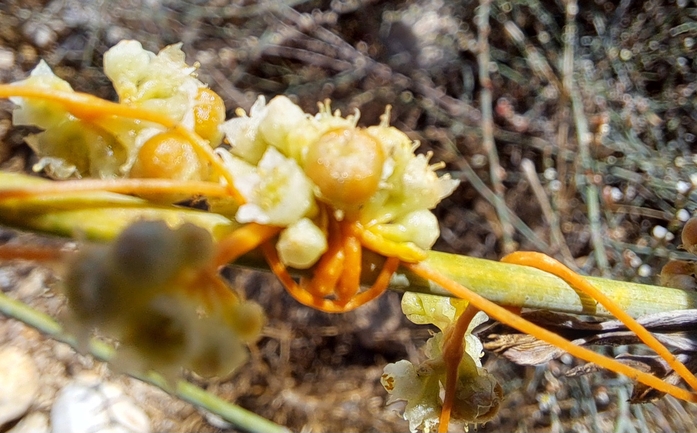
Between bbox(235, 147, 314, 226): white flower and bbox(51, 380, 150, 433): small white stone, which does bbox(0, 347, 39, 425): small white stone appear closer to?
bbox(51, 380, 150, 433): small white stone

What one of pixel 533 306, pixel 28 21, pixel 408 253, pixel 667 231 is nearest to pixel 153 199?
pixel 408 253

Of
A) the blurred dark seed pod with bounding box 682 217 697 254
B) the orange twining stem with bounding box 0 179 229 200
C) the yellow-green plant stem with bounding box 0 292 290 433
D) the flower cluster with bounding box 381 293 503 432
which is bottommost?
the yellow-green plant stem with bounding box 0 292 290 433

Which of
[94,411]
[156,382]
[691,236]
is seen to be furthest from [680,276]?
[94,411]

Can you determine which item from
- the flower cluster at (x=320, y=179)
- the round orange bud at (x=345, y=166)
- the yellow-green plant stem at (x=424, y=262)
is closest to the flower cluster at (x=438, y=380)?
the yellow-green plant stem at (x=424, y=262)

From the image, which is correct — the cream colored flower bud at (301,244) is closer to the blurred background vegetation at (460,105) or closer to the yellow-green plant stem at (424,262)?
the yellow-green plant stem at (424,262)

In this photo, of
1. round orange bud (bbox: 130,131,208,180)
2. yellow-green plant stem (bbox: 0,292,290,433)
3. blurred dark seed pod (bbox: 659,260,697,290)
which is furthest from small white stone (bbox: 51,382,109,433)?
blurred dark seed pod (bbox: 659,260,697,290)

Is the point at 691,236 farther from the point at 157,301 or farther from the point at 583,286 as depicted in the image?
the point at 157,301
